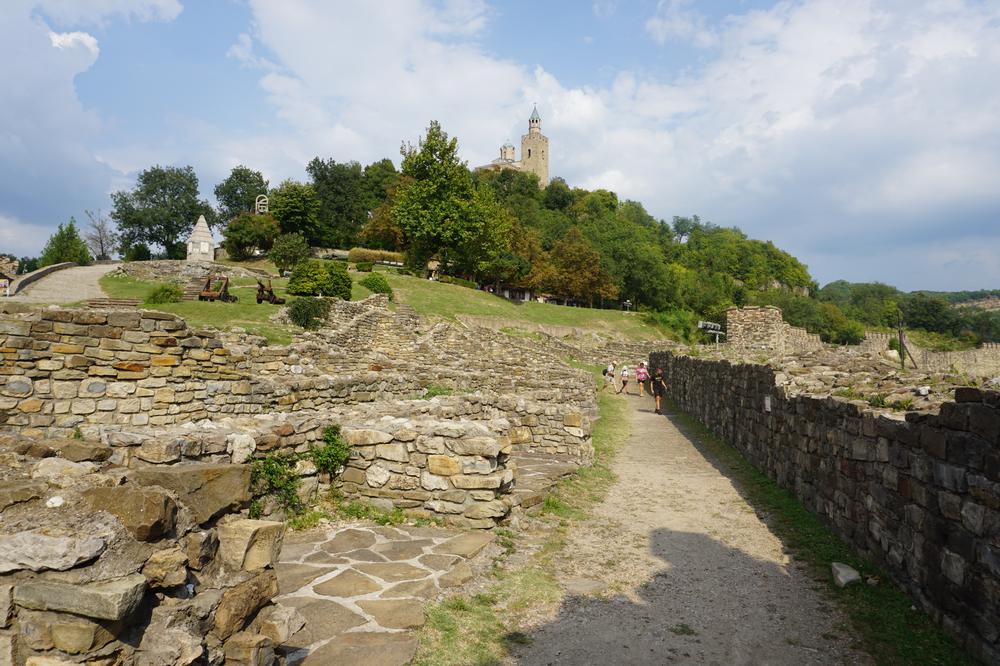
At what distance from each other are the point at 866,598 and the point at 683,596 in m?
1.55

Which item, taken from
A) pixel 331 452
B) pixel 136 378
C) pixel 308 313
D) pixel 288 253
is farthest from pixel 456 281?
pixel 331 452

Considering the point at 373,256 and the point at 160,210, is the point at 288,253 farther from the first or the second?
the point at 160,210

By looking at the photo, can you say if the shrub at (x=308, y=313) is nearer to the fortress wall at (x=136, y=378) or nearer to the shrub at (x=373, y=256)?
the fortress wall at (x=136, y=378)

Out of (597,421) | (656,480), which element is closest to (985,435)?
(656,480)

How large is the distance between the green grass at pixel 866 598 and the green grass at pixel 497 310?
1110 inches

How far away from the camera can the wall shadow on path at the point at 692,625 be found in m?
3.88

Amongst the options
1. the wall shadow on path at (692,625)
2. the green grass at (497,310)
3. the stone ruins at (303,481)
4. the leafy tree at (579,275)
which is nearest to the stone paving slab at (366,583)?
the stone ruins at (303,481)

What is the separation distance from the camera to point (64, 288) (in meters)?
30.1

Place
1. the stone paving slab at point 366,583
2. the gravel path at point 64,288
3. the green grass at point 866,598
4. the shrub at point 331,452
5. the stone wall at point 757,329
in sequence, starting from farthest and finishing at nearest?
the stone wall at point 757,329
the gravel path at point 64,288
the shrub at point 331,452
the green grass at point 866,598
the stone paving slab at point 366,583

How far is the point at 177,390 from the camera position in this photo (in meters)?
9.24

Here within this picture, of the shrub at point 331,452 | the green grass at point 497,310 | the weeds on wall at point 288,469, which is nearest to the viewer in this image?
the weeds on wall at point 288,469

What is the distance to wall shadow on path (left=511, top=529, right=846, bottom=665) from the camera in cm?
388

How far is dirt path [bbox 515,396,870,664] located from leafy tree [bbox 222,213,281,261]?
5569cm

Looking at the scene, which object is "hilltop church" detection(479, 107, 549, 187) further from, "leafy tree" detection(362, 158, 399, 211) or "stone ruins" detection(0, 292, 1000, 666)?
"stone ruins" detection(0, 292, 1000, 666)
